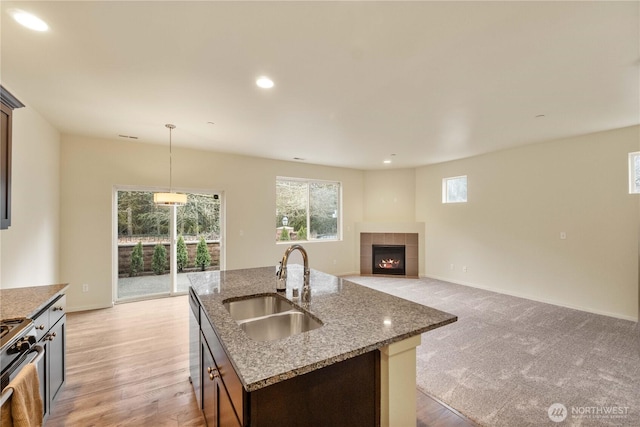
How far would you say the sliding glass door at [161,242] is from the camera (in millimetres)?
4559

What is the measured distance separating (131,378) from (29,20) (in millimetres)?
2736

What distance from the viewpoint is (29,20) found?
168cm

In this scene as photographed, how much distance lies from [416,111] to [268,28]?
6.46 ft

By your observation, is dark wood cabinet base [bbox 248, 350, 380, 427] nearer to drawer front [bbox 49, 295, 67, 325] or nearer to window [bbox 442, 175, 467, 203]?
drawer front [bbox 49, 295, 67, 325]

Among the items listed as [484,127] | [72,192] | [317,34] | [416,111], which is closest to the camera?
[317,34]

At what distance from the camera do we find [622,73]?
2.29 metres

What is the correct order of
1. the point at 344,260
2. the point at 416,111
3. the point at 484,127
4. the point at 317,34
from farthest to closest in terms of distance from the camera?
the point at 344,260 → the point at 484,127 → the point at 416,111 → the point at 317,34

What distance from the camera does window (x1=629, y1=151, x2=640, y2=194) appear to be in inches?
145

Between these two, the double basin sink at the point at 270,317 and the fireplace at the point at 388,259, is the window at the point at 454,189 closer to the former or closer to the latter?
the fireplace at the point at 388,259

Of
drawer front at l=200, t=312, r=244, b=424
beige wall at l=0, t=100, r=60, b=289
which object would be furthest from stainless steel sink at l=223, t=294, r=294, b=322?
beige wall at l=0, t=100, r=60, b=289

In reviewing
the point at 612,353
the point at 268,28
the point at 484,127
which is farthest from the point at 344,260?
the point at 268,28

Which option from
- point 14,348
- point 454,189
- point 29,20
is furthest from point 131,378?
point 454,189

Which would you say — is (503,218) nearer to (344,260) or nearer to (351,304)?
(344,260)

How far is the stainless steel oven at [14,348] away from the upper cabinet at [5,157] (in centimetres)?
88
